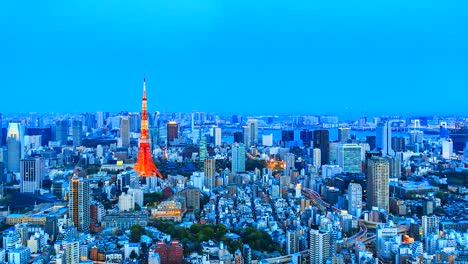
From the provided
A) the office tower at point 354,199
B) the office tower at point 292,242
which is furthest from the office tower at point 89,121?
the office tower at point 292,242

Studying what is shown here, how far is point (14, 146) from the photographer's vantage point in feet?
40.6

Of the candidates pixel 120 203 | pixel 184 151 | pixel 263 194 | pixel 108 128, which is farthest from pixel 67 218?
pixel 108 128

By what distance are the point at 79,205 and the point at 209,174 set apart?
430cm

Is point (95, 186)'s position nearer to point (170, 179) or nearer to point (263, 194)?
point (170, 179)

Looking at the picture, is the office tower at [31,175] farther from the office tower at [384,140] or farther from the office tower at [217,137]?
the office tower at [217,137]

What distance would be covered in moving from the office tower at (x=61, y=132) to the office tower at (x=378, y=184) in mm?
10238

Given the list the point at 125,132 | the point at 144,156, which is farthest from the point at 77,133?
the point at 144,156

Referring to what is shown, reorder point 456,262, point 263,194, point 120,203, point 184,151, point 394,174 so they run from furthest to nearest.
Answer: point 184,151, point 394,174, point 263,194, point 120,203, point 456,262

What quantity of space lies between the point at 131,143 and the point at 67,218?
10325mm

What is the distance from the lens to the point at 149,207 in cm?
904

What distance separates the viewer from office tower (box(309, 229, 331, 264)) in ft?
19.8

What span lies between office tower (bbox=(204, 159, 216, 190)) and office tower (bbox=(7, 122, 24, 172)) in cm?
340

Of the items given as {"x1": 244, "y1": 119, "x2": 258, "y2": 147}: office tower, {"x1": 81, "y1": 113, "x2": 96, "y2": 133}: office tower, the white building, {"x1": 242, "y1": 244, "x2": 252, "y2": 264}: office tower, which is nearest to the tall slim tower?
the white building

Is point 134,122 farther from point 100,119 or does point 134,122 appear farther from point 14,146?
point 14,146
